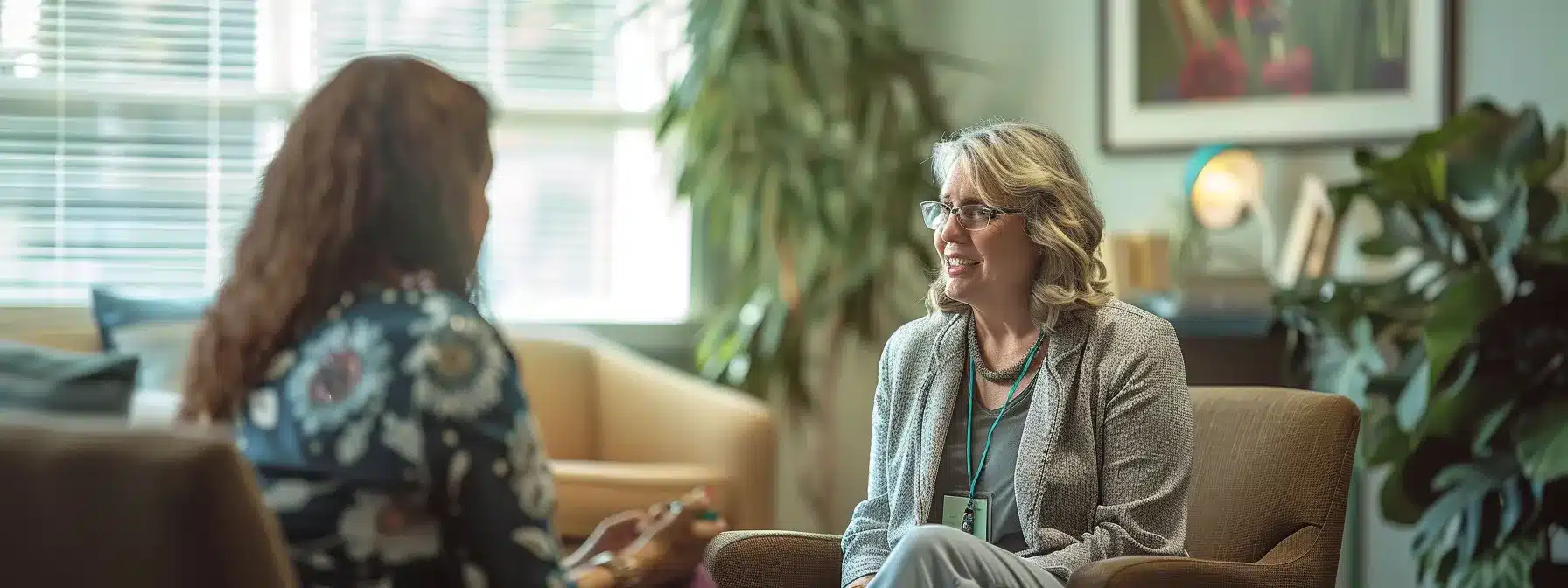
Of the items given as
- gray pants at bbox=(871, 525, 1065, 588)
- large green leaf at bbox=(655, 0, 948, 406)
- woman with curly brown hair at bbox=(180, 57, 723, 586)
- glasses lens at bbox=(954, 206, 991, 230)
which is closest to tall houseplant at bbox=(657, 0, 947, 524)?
large green leaf at bbox=(655, 0, 948, 406)

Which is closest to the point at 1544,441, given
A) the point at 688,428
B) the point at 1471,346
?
the point at 1471,346

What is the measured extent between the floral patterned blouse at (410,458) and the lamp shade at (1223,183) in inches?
107

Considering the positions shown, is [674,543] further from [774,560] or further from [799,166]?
[799,166]

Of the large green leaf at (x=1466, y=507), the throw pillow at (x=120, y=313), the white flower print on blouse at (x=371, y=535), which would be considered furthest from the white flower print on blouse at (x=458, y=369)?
the throw pillow at (x=120, y=313)

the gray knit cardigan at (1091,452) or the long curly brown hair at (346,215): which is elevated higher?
the long curly brown hair at (346,215)

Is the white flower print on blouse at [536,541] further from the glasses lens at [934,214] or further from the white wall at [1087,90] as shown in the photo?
the white wall at [1087,90]

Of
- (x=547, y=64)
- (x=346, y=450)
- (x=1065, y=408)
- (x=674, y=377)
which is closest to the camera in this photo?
→ (x=346, y=450)

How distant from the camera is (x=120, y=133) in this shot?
4.22 m

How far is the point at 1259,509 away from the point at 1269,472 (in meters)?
0.06

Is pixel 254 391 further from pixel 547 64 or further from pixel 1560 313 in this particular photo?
pixel 547 64

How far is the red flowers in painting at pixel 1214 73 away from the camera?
4.00 meters

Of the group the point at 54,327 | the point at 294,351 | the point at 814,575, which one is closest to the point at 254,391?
the point at 294,351

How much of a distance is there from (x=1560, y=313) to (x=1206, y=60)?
4.73ft

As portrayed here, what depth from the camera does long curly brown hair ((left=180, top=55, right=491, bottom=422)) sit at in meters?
1.33
